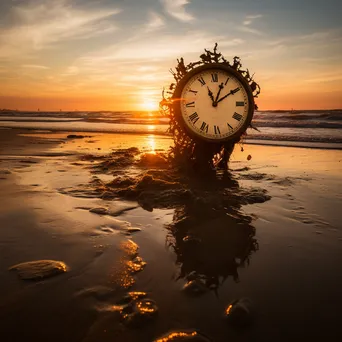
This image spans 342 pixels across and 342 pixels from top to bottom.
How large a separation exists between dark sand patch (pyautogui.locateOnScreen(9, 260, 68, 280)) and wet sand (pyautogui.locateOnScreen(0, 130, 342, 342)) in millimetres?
25

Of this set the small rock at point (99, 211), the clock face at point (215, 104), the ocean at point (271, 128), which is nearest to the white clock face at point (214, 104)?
the clock face at point (215, 104)

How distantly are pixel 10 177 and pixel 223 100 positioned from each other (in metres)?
3.58

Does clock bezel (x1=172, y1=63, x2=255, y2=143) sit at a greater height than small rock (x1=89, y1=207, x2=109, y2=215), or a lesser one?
greater

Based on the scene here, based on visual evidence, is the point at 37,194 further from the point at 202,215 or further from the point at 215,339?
the point at 215,339

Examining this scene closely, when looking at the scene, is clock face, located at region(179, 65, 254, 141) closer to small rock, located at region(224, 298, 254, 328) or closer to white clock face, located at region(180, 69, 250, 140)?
white clock face, located at region(180, 69, 250, 140)

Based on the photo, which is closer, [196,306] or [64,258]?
[196,306]

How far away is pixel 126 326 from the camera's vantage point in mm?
1513

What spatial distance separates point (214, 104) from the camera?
418 cm

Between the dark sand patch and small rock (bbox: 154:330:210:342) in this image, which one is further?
the dark sand patch

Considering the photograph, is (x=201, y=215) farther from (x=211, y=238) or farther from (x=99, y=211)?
(x=99, y=211)

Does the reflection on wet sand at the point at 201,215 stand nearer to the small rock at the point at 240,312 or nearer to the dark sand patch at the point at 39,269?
the small rock at the point at 240,312

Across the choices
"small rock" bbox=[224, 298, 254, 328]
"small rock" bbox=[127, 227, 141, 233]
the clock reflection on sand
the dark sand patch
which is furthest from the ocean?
the dark sand patch

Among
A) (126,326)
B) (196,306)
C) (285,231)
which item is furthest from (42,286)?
(285,231)

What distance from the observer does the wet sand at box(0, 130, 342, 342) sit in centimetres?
154
